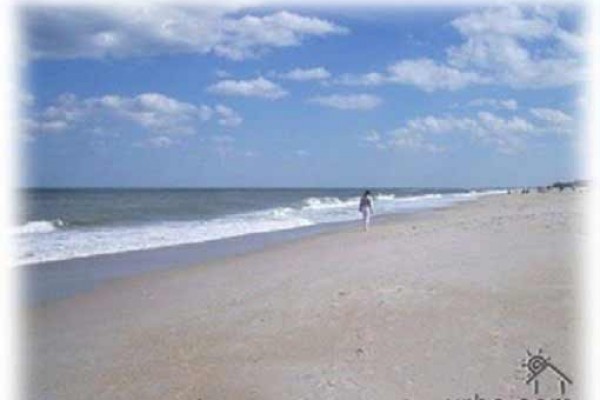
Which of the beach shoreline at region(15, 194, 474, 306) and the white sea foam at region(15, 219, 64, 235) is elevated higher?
the white sea foam at region(15, 219, 64, 235)

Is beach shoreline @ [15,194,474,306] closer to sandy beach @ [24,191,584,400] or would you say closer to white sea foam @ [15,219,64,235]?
sandy beach @ [24,191,584,400]

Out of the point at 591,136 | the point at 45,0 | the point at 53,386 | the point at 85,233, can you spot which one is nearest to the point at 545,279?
the point at 591,136

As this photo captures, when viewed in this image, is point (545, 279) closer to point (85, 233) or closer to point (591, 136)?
point (591, 136)

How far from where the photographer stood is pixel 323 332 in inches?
290

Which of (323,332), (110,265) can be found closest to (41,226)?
(110,265)

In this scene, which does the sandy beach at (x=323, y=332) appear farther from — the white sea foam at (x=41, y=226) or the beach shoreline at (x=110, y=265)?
the white sea foam at (x=41, y=226)

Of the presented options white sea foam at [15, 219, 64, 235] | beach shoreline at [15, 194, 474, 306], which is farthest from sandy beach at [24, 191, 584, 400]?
white sea foam at [15, 219, 64, 235]

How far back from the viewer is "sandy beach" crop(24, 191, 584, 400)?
231 inches

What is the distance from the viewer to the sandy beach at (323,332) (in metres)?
5.88

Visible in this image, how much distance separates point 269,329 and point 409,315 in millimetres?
1428

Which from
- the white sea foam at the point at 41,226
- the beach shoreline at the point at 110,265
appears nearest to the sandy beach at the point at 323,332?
the beach shoreline at the point at 110,265

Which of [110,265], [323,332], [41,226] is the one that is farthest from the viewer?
[41,226]

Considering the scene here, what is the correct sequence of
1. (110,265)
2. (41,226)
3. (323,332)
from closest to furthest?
1. (323,332)
2. (110,265)
3. (41,226)

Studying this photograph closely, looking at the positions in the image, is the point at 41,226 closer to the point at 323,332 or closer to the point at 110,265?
the point at 110,265
